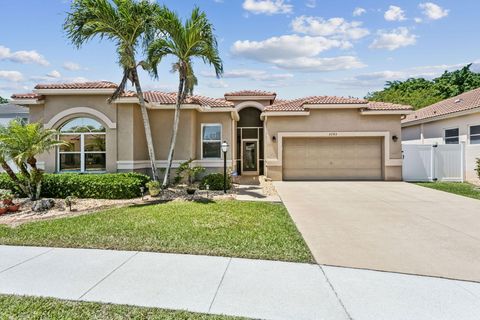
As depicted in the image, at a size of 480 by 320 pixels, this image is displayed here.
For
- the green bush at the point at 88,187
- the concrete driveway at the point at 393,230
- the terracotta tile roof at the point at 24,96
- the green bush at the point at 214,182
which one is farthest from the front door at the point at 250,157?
the terracotta tile roof at the point at 24,96

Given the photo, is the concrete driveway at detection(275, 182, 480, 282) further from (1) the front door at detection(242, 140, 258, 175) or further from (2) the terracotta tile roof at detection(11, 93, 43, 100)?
(2) the terracotta tile roof at detection(11, 93, 43, 100)

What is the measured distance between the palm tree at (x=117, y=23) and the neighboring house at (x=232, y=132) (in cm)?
238

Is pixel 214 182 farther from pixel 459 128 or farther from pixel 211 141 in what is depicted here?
pixel 459 128

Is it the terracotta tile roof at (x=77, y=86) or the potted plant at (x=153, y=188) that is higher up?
the terracotta tile roof at (x=77, y=86)

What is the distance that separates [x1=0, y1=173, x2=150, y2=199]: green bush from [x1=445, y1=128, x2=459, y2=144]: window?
20149 mm

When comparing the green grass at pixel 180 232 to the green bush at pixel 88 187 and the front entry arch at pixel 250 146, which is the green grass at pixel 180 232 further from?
the front entry arch at pixel 250 146

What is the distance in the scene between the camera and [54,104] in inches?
560

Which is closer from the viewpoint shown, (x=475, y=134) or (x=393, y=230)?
(x=393, y=230)

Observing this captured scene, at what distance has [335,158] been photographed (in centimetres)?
1900

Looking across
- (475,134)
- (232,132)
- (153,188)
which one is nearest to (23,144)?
(153,188)

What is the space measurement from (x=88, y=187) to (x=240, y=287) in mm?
9732

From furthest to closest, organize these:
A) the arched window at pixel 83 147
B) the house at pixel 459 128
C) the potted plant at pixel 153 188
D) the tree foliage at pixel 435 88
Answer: the tree foliage at pixel 435 88
the house at pixel 459 128
the arched window at pixel 83 147
the potted plant at pixel 153 188

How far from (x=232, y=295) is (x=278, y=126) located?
50.6 feet

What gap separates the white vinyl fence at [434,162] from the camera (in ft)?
59.6
